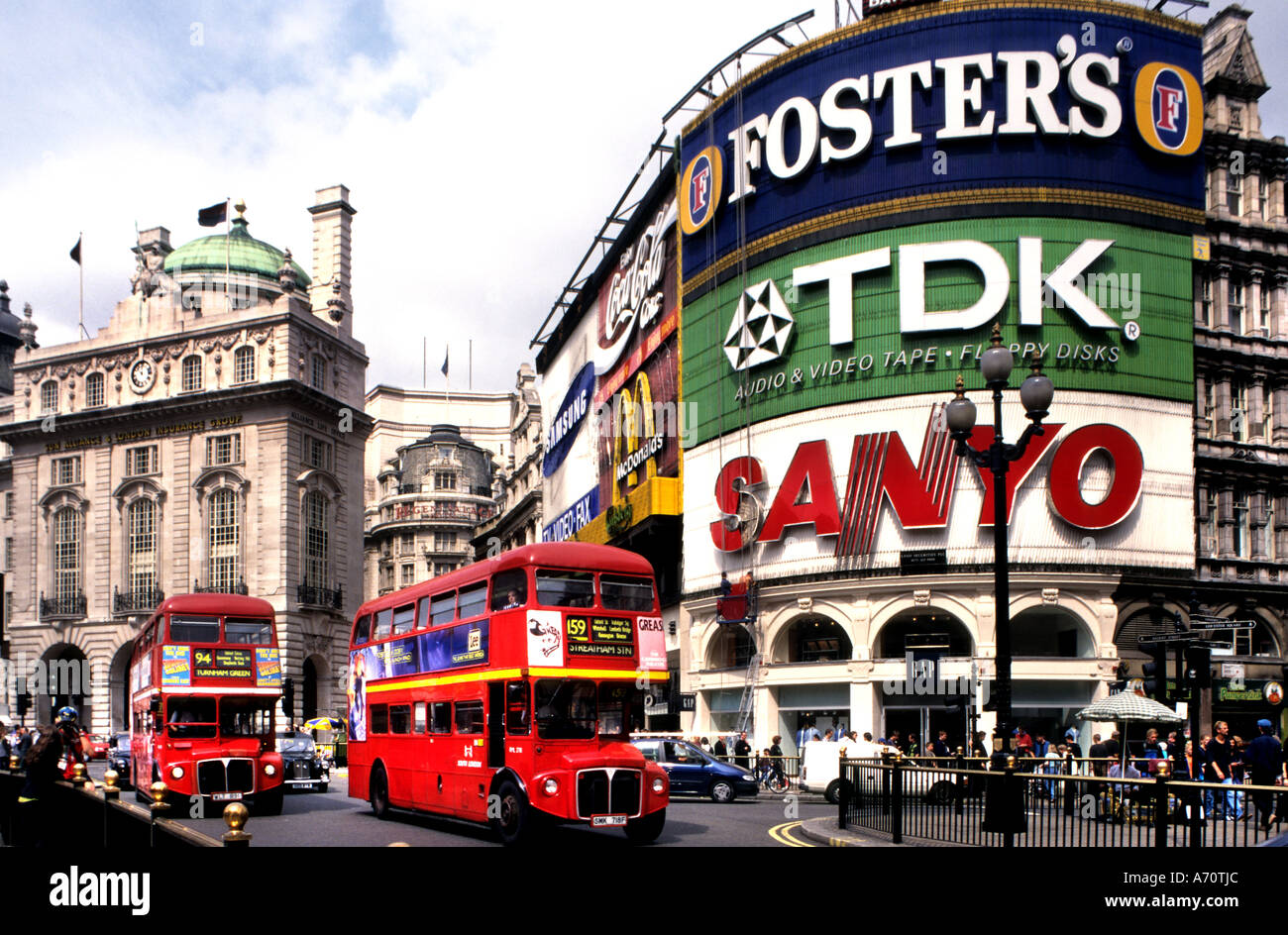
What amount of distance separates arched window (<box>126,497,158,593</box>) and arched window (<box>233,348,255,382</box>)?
9.29m

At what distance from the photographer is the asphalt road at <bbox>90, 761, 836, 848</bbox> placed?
767 inches

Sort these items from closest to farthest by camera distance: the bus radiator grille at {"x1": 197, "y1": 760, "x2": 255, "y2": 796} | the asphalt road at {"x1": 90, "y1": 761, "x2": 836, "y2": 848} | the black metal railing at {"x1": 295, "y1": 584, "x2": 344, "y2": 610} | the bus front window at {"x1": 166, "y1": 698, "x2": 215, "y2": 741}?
1. the asphalt road at {"x1": 90, "y1": 761, "x2": 836, "y2": 848}
2. the bus radiator grille at {"x1": 197, "y1": 760, "x2": 255, "y2": 796}
3. the bus front window at {"x1": 166, "y1": 698, "x2": 215, "y2": 741}
4. the black metal railing at {"x1": 295, "y1": 584, "x2": 344, "y2": 610}

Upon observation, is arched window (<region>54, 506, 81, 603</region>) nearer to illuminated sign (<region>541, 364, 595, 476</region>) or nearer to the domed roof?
the domed roof

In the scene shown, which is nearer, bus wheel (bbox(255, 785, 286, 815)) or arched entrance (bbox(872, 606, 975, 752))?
bus wheel (bbox(255, 785, 286, 815))

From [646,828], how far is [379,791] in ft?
24.4

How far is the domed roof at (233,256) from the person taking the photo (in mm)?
82688

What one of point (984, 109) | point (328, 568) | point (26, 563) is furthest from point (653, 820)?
point (26, 563)

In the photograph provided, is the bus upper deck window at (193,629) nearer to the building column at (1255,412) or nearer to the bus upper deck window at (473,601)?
the bus upper deck window at (473,601)

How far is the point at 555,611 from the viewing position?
18.5 metres

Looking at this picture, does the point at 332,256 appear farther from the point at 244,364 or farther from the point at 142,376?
the point at 142,376

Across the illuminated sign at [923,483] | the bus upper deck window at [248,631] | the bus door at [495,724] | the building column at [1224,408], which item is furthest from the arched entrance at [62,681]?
the building column at [1224,408]

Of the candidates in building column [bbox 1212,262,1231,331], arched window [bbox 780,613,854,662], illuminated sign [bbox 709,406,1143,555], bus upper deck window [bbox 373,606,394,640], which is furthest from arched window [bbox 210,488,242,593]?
building column [bbox 1212,262,1231,331]

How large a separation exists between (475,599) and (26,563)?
6723cm

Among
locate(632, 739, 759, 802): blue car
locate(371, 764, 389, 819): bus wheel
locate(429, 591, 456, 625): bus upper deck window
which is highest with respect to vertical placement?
locate(429, 591, 456, 625): bus upper deck window
